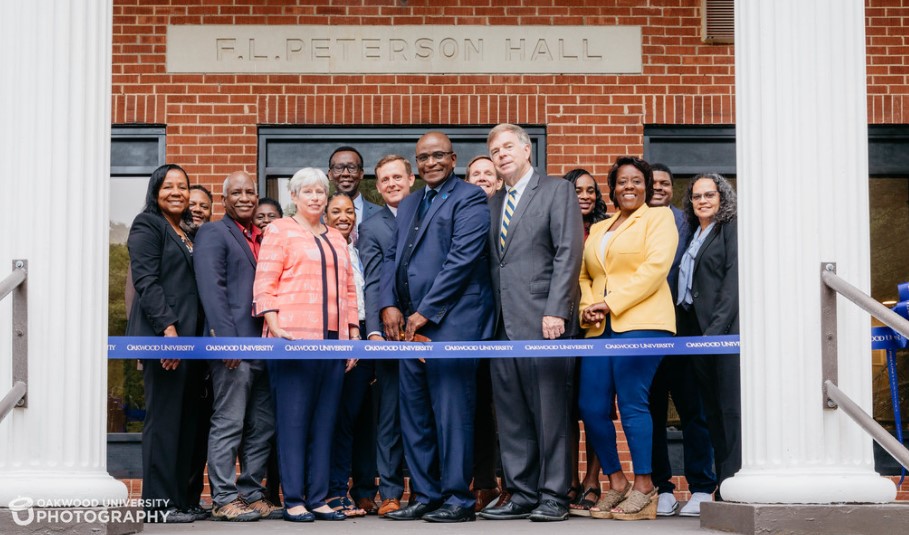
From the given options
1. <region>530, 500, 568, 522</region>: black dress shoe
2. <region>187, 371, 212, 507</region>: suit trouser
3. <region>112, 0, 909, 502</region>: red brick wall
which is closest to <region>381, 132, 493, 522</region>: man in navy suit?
<region>530, 500, 568, 522</region>: black dress shoe

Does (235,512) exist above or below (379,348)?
below

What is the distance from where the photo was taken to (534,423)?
7.66 m

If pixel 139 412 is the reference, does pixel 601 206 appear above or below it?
above

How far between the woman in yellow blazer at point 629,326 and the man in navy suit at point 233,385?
2.00 meters

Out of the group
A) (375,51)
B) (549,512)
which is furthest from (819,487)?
(375,51)

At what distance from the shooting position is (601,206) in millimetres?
8805

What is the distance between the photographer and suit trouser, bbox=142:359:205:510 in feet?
25.3

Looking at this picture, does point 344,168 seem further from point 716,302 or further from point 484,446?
point 716,302

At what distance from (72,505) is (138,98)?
533 cm

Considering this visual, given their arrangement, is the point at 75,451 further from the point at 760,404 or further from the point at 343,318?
the point at 760,404

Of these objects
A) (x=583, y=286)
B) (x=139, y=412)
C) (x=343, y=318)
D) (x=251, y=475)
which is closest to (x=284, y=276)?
(x=343, y=318)

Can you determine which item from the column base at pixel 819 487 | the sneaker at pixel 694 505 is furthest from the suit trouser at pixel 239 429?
the column base at pixel 819 487

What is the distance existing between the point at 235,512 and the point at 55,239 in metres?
2.20

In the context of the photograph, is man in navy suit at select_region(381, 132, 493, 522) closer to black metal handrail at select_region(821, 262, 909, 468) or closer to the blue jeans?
the blue jeans
